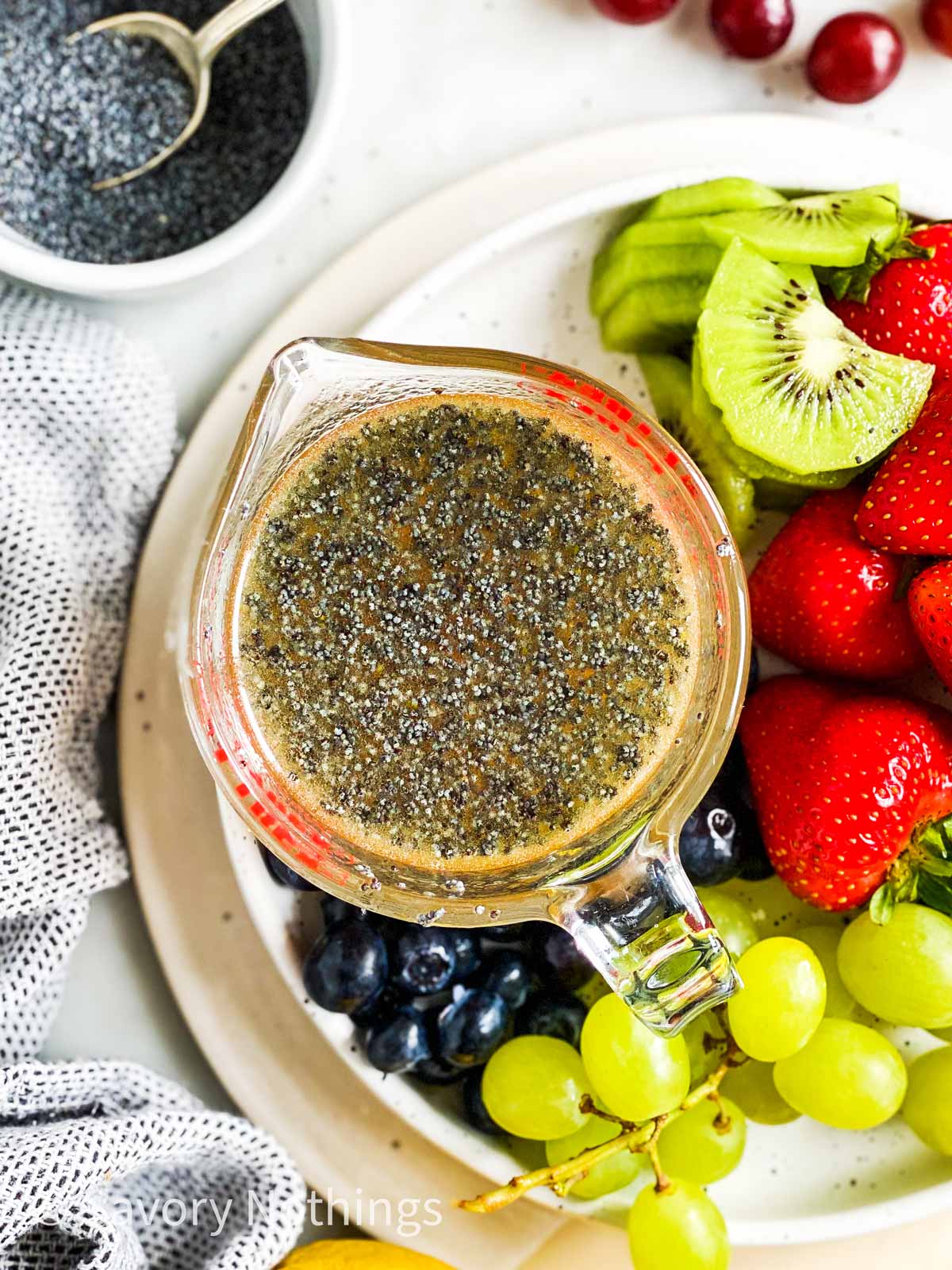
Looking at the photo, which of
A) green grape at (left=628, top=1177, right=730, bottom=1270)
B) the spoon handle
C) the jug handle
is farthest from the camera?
the spoon handle

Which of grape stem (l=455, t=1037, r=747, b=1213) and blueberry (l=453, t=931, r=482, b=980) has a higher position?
blueberry (l=453, t=931, r=482, b=980)

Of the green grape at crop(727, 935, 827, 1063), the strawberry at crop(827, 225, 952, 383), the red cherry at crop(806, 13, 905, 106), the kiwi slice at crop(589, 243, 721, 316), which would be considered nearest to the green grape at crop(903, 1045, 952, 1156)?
the green grape at crop(727, 935, 827, 1063)

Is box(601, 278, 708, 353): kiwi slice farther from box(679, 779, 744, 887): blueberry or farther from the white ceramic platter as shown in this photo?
box(679, 779, 744, 887): blueberry

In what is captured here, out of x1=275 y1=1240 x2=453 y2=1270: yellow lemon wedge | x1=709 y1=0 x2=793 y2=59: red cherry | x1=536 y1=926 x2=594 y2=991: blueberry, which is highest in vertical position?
x1=709 y1=0 x2=793 y2=59: red cherry

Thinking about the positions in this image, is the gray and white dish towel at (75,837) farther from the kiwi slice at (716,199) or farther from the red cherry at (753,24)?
the red cherry at (753,24)

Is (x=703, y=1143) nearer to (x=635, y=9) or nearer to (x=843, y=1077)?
(x=843, y=1077)

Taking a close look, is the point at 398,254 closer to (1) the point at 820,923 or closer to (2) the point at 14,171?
(2) the point at 14,171

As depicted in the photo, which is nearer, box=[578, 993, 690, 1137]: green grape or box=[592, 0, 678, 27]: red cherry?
box=[578, 993, 690, 1137]: green grape
